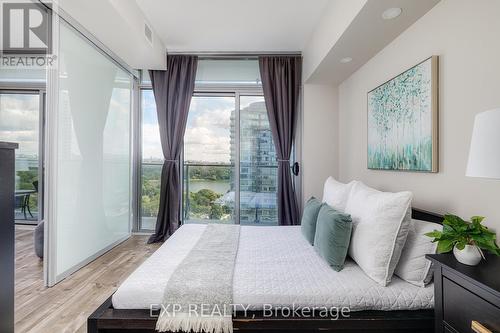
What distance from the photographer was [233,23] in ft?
9.86

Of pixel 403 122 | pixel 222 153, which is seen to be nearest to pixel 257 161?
pixel 222 153

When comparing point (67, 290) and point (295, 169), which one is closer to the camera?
point (67, 290)

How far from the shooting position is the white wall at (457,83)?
1.38 meters

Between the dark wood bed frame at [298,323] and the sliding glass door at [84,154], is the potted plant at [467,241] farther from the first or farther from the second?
the sliding glass door at [84,154]

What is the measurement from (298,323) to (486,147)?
1.16 metres

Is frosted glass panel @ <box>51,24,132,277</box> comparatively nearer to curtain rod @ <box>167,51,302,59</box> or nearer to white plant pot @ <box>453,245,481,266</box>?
curtain rod @ <box>167,51,302,59</box>

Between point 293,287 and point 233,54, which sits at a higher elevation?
point 233,54

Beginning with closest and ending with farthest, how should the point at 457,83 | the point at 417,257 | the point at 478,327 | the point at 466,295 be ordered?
1. the point at 478,327
2. the point at 466,295
3. the point at 417,257
4. the point at 457,83

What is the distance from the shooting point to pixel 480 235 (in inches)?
46.0

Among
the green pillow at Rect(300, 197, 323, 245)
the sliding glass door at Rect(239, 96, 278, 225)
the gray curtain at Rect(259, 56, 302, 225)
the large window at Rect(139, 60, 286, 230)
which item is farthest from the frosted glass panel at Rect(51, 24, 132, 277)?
the green pillow at Rect(300, 197, 323, 245)

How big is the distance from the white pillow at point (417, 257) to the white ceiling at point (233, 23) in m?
2.32

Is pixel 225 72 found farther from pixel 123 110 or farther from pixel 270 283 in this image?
pixel 270 283

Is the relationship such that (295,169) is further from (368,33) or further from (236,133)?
(368,33)

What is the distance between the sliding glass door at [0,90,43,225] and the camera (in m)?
4.21
